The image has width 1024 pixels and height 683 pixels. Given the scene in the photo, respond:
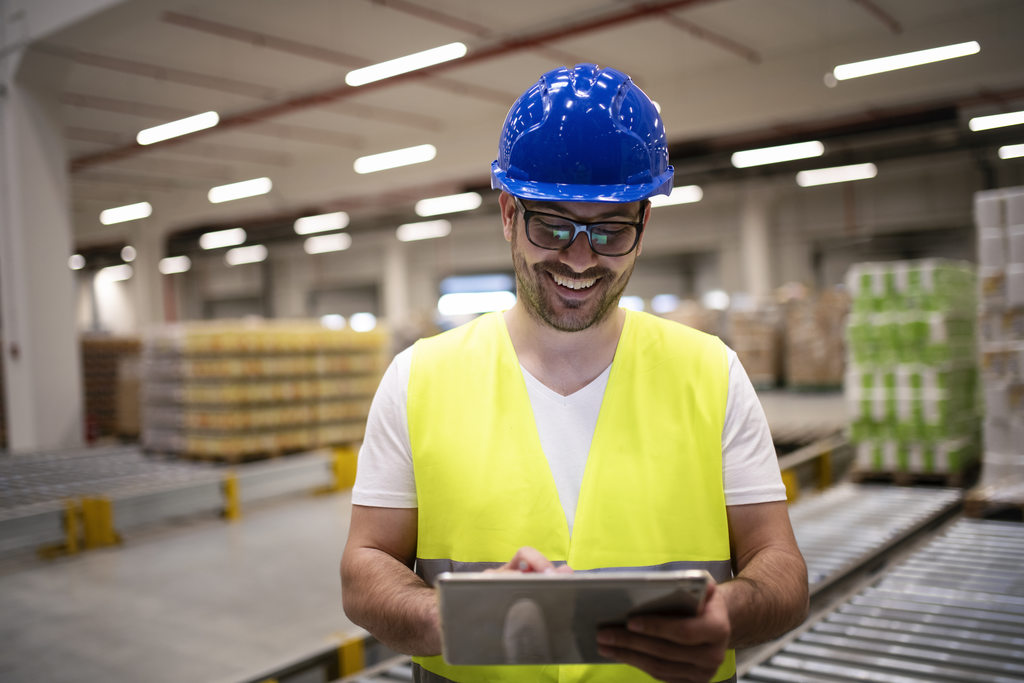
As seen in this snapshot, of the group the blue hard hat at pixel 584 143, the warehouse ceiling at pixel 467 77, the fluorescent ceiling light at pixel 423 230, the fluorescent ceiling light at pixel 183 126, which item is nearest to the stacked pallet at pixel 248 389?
the fluorescent ceiling light at pixel 183 126

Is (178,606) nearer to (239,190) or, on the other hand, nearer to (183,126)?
(183,126)

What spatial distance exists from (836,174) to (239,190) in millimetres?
13761

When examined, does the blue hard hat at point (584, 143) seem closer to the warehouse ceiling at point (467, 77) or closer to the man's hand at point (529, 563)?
the man's hand at point (529, 563)

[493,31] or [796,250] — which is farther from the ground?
[493,31]

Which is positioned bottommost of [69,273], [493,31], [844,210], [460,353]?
[460,353]

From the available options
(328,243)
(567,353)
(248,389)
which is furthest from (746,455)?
(328,243)

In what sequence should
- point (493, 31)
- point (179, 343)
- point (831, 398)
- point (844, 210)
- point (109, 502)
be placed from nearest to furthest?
point (109, 502), point (179, 343), point (493, 31), point (831, 398), point (844, 210)

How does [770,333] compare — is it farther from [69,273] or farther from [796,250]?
[69,273]

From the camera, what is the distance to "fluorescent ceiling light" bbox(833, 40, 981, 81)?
31.4 ft

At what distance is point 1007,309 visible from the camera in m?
6.38

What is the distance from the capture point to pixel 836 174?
63.6 feet

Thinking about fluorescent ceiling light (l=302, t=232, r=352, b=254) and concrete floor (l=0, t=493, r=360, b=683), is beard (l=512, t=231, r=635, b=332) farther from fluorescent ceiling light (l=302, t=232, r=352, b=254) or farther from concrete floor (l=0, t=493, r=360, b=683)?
fluorescent ceiling light (l=302, t=232, r=352, b=254)

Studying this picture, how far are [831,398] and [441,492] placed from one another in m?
16.8

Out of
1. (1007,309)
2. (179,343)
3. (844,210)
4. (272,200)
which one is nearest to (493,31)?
(179,343)
